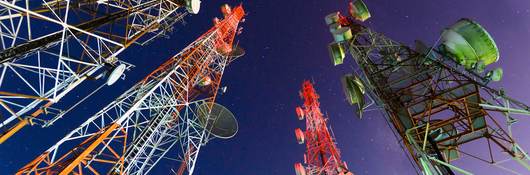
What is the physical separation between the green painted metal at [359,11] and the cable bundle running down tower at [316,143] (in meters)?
10.9

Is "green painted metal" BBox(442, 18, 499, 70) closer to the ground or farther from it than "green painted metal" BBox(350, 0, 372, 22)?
closer to the ground

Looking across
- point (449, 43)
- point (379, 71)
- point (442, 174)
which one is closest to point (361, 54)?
point (379, 71)

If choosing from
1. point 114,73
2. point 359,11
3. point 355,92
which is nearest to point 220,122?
point 355,92

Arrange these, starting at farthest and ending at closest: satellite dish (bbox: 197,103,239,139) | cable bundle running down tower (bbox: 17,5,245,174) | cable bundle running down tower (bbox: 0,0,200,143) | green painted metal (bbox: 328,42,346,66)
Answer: satellite dish (bbox: 197,103,239,139) < green painted metal (bbox: 328,42,346,66) < cable bundle running down tower (bbox: 17,5,245,174) < cable bundle running down tower (bbox: 0,0,200,143)

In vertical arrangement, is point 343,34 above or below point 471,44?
above

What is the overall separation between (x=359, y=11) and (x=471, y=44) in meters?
5.16

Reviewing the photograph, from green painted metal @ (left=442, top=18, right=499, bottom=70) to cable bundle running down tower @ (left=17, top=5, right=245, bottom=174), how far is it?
1263cm

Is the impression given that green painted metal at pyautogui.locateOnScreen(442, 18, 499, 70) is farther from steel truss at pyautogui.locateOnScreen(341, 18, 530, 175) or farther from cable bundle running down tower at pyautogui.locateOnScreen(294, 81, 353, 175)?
cable bundle running down tower at pyautogui.locateOnScreen(294, 81, 353, 175)

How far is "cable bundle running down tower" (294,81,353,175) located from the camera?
2391cm

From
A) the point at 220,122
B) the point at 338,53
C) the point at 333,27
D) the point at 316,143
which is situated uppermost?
the point at 333,27

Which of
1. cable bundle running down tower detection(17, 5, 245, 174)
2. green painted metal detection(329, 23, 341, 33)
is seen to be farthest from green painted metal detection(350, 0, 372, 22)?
cable bundle running down tower detection(17, 5, 245, 174)

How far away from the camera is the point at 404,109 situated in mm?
12898

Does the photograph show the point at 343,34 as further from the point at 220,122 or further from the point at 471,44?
the point at 220,122

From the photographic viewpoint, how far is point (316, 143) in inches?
1025
